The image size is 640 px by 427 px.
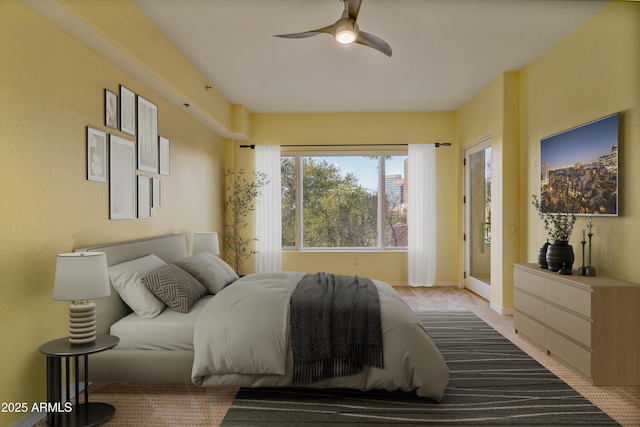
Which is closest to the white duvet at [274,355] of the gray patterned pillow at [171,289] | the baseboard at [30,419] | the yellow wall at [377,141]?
the gray patterned pillow at [171,289]

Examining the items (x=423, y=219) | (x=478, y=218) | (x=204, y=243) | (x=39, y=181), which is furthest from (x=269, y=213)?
(x=39, y=181)

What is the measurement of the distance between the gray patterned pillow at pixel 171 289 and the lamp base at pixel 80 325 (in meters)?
0.65

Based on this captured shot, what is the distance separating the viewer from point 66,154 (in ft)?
9.17

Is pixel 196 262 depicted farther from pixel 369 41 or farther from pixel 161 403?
pixel 369 41

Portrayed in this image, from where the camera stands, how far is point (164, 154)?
4.39 metres

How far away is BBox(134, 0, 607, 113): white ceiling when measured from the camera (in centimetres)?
328

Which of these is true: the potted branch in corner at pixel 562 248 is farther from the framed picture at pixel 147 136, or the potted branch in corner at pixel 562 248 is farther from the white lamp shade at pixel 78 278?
the framed picture at pixel 147 136

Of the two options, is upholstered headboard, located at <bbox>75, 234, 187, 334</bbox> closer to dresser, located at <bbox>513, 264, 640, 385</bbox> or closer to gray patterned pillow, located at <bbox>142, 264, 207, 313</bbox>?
gray patterned pillow, located at <bbox>142, 264, 207, 313</bbox>

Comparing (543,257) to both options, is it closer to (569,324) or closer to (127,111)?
(569,324)

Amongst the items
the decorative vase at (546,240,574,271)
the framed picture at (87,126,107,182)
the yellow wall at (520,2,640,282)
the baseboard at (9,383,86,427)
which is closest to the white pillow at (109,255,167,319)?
the framed picture at (87,126,107,182)

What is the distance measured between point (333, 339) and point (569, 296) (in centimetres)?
183

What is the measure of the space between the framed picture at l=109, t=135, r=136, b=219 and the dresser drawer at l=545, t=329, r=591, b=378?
367cm

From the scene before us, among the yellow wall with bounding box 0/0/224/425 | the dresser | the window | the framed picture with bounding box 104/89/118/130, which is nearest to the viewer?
the yellow wall with bounding box 0/0/224/425

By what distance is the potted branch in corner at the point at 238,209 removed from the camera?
6668 mm
